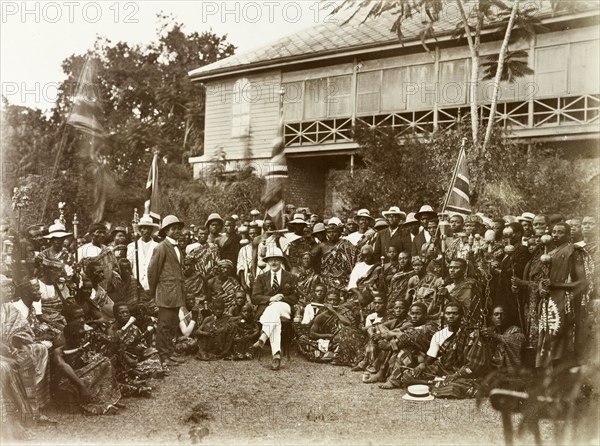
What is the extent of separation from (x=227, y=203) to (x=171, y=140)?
212cm

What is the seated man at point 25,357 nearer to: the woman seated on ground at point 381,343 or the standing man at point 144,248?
the standing man at point 144,248

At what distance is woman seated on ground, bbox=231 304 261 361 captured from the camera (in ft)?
25.8

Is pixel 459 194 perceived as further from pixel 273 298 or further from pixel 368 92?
pixel 368 92

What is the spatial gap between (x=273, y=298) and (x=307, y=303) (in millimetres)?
440

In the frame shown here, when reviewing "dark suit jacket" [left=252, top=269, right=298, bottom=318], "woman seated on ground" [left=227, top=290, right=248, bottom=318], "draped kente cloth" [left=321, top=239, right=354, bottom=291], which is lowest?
"woman seated on ground" [left=227, top=290, right=248, bottom=318]

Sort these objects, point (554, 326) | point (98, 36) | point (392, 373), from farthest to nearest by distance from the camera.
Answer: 1. point (98, 36)
2. point (392, 373)
3. point (554, 326)

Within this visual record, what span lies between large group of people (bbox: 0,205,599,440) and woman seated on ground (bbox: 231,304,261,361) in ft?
0.06

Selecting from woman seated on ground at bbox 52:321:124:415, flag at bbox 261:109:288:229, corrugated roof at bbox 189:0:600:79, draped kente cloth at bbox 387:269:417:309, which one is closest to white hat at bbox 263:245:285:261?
flag at bbox 261:109:288:229

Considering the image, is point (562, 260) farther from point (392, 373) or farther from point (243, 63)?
point (243, 63)

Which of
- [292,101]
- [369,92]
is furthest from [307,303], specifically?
[292,101]

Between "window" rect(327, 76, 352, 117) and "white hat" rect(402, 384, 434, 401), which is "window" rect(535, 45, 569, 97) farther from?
"white hat" rect(402, 384, 434, 401)

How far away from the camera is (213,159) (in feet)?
45.7

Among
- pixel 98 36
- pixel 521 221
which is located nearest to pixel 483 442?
pixel 521 221

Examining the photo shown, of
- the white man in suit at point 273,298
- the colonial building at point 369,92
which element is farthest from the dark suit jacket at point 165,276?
the colonial building at point 369,92
